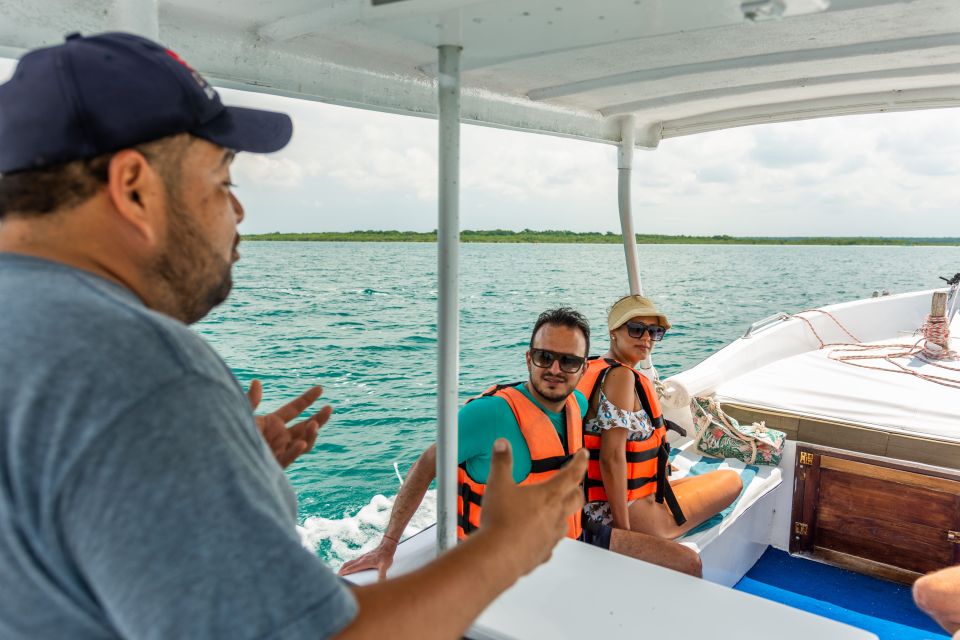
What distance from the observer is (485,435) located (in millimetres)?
2049

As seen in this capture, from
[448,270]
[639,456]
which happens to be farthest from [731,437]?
[448,270]

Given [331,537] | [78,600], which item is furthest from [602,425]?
[331,537]

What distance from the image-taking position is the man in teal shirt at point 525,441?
204 centimetres

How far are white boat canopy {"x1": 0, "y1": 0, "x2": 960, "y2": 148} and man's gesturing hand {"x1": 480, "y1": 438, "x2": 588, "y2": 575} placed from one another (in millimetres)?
881

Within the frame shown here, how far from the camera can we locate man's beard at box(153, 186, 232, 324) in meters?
0.64

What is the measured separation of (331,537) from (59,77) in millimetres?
4793

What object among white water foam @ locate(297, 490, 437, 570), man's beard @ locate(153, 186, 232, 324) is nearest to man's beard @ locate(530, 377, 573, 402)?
man's beard @ locate(153, 186, 232, 324)

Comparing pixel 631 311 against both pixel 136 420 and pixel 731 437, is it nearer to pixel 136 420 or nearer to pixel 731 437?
pixel 731 437

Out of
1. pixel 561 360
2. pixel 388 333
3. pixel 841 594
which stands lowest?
pixel 388 333

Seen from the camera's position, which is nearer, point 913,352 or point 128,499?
point 128,499

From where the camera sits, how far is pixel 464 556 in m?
0.61

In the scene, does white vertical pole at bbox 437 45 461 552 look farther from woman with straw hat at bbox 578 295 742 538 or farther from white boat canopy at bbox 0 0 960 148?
woman with straw hat at bbox 578 295 742 538

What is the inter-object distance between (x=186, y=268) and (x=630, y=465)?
2.03 meters

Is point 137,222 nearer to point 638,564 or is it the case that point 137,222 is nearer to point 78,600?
point 78,600
